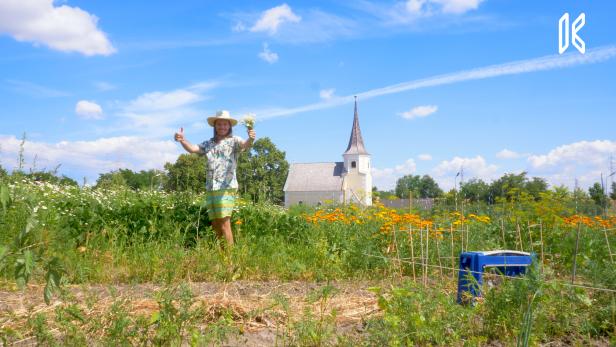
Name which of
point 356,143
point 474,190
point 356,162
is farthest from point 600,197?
point 356,143

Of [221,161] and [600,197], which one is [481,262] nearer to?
[221,161]

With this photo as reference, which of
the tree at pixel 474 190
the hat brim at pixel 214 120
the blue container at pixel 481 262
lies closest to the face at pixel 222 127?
the hat brim at pixel 214 120

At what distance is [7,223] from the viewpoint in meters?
5.75

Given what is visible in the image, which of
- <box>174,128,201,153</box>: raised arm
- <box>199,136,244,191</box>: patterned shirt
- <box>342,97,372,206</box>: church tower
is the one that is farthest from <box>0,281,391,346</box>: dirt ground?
<box>342,97,372,206</box>: church tower

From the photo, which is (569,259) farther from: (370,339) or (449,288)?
(370,339)

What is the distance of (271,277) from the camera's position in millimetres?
5328

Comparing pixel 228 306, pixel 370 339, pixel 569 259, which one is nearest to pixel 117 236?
pixel 228 306

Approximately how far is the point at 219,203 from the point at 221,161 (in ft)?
1.58

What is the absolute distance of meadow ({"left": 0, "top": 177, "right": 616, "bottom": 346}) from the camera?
2.95 meters

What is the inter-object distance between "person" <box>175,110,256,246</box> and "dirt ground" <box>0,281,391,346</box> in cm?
139

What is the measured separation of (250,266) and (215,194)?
3.26 ft

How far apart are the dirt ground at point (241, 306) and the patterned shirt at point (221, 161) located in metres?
1.64

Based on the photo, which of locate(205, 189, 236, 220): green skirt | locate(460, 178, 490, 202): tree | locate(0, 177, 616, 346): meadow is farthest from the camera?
locate(460, 178, 490, 202): tree

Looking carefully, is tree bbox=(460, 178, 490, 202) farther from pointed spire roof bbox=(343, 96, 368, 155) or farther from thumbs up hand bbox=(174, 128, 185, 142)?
pointed spire roof bbox=(343, 96, 368, 155)
